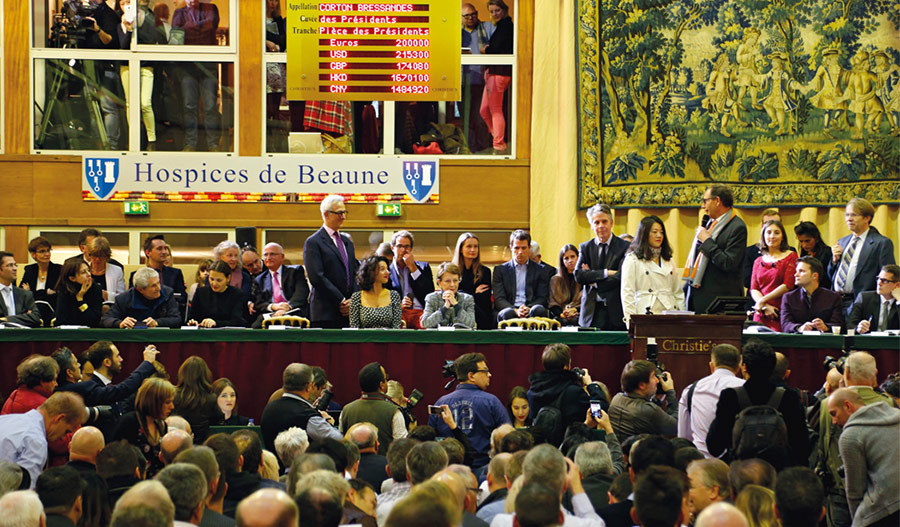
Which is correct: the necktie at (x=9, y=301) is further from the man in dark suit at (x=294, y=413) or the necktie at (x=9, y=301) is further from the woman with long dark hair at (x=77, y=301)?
the man in dark suit at (x=294, y=413)

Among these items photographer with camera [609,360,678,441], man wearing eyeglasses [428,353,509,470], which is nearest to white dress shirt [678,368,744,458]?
photographer with camera [609,360,678,441]

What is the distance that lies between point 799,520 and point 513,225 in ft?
30.4

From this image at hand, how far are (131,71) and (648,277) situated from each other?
25.1ft

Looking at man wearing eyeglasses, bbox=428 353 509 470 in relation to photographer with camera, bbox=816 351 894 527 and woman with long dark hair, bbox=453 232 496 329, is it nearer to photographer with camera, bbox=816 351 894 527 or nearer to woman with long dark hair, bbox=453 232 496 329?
photographer with camera, bbox=816 351 894 527

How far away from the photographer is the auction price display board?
11875 mm

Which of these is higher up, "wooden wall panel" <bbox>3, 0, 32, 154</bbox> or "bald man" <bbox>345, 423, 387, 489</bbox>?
"wooden wall panel" <bbox>3, 0, 32, 154</bbox>

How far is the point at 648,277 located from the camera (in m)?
8.72

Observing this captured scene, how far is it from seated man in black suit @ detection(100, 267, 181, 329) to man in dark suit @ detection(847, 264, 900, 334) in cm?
533

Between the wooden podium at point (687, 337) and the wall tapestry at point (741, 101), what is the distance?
4.90m

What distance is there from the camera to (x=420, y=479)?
4.99 meters

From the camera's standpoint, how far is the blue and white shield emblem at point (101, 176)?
43.5 feet

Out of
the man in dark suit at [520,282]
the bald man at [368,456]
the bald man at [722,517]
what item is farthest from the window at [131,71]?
the bald man at [722,517]

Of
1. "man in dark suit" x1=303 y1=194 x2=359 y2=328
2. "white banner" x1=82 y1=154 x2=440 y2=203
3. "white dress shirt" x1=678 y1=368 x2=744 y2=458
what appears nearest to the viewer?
"white dress shirt" x1=678 y1=368 x2=744 y2=458

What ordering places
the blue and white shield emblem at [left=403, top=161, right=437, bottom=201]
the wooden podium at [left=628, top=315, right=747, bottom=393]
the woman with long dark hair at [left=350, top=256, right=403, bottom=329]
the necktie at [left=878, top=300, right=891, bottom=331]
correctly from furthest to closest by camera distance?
1. the blue and white shield emblem at [left=403, top=161, right=437, bottom=201]
2. the necktie at [left=878, top=300, right=891, bottom=331]
3. the woman with long dark hair at [left=350, top=256, right=403, bottom=329]
4. the wooden podium at [left=628, top=315, right=747, bottom=393]
